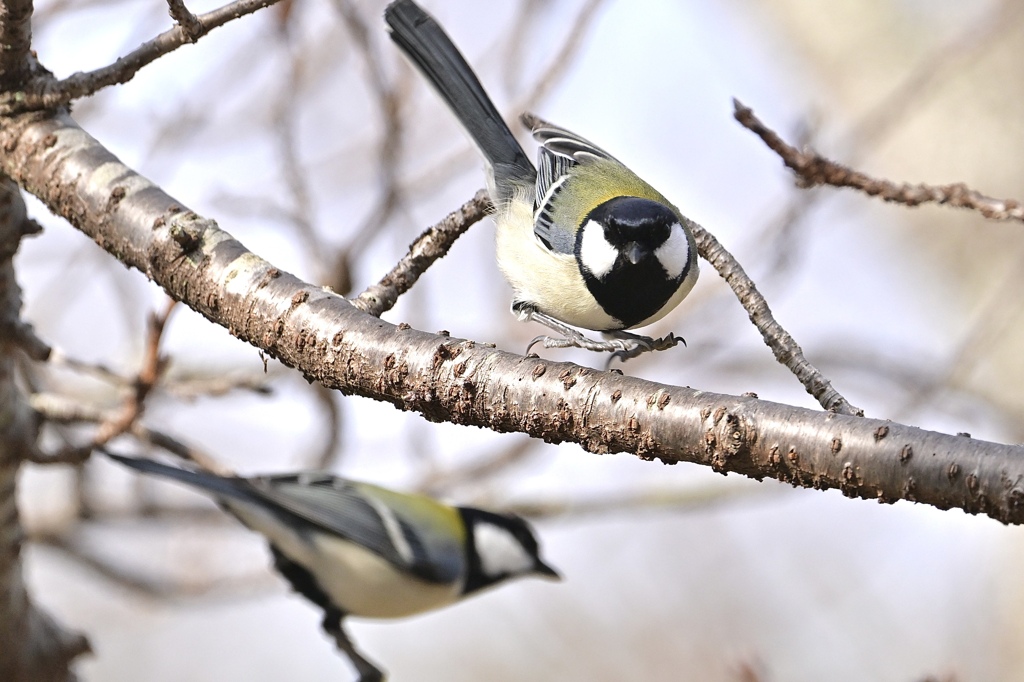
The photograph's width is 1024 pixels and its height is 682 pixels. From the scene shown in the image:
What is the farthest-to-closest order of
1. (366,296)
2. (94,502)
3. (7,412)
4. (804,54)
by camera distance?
1. (804,54)
2. (94,502)
3. (7,412)
4. (366,296)

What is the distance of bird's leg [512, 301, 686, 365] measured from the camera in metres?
1.61

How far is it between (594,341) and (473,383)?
0.58 meters

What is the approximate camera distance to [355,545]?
2.80m

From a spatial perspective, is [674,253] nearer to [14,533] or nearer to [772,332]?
[772,332]

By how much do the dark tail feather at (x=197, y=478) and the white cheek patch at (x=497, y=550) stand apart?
107 cm

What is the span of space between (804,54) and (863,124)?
3628mm

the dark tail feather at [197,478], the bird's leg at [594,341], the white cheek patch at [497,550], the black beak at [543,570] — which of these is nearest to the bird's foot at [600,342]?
the bird's leg at [594,341]

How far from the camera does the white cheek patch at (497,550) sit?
3264 mm

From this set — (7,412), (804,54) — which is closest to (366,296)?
(7,412)

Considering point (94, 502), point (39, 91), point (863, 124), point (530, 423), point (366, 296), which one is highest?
point (863, 124)

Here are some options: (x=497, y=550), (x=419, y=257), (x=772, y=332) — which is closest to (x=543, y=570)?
(x=497, y=550)

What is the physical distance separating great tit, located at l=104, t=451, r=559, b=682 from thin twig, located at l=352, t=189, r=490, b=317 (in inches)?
42.1

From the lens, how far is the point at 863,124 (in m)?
2.77

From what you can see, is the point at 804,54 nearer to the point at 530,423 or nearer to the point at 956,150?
the point at 956,150
